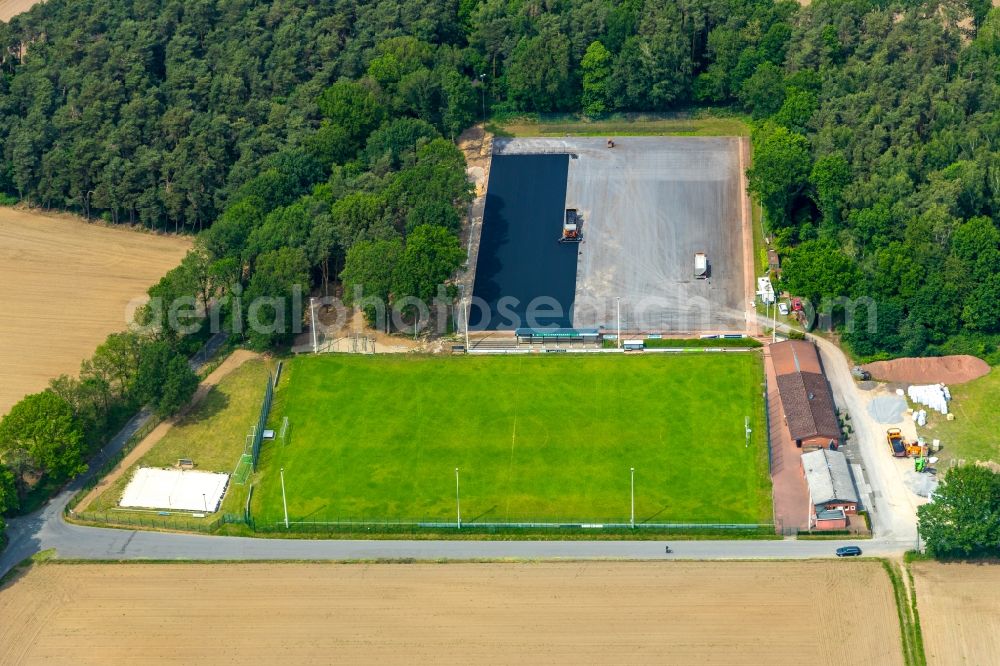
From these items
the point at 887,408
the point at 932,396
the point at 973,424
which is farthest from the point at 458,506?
the point at 973,424

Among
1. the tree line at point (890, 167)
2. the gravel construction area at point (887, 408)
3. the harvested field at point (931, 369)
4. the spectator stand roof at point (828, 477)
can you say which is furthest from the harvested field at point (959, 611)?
the tree line at point (890, 167)

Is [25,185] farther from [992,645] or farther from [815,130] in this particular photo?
[992,645]

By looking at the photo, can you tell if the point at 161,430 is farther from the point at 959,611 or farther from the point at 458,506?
the point at 959,611

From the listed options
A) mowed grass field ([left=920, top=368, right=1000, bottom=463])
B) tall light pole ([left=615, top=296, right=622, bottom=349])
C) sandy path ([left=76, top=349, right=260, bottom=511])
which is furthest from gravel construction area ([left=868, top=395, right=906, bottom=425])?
sandy path ([left=76, top=349, right=260, bottom=511])

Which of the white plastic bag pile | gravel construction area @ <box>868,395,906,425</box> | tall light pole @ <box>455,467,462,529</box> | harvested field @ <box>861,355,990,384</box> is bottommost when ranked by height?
tall light pole @ <box>455,467,462,529</box>

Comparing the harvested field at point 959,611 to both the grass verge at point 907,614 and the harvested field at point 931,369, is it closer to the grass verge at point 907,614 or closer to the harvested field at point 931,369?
the grass verge at point 907,614

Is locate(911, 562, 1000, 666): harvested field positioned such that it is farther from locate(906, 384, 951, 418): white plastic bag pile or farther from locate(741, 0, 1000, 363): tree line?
locate(741, 0, 1000, 363): tree line

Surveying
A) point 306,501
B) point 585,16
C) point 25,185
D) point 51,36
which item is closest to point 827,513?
point 306,501
